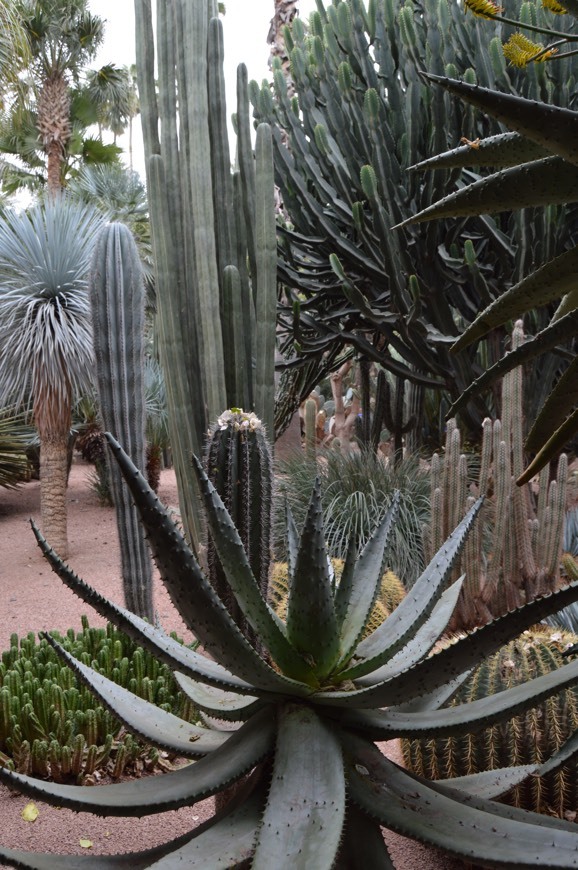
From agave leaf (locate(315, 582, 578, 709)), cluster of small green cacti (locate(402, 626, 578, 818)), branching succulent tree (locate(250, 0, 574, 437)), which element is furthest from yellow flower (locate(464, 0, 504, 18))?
branching succulent tree (locate(250, 0, 574, 437))

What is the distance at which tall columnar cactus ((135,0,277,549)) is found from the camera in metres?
5.33

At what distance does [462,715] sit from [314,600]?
0.34m

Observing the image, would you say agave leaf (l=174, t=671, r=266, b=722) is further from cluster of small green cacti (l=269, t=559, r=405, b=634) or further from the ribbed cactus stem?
the ribbed cactus stem

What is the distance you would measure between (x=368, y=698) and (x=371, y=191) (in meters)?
5.61

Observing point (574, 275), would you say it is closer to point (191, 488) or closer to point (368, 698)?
point (368, 698)

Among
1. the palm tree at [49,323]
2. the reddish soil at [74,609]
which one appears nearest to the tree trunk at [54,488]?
the palm tree at [49,323]

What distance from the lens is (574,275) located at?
45.7 inches

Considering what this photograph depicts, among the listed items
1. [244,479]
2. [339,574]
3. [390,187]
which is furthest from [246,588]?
[390,187]

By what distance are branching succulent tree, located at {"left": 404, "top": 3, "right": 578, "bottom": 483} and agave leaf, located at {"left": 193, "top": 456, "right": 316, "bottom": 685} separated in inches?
19.7

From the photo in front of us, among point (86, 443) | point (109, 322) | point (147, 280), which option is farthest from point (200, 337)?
point (147, 280)

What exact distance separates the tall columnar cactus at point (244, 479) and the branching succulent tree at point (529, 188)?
80.5 inches

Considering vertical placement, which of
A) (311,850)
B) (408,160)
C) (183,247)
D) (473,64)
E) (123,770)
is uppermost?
(473,64)

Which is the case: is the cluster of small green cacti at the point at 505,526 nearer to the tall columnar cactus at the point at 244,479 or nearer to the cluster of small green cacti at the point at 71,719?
the tall columnar cactus at the point at 244,479

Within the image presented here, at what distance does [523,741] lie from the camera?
2.46 metres
